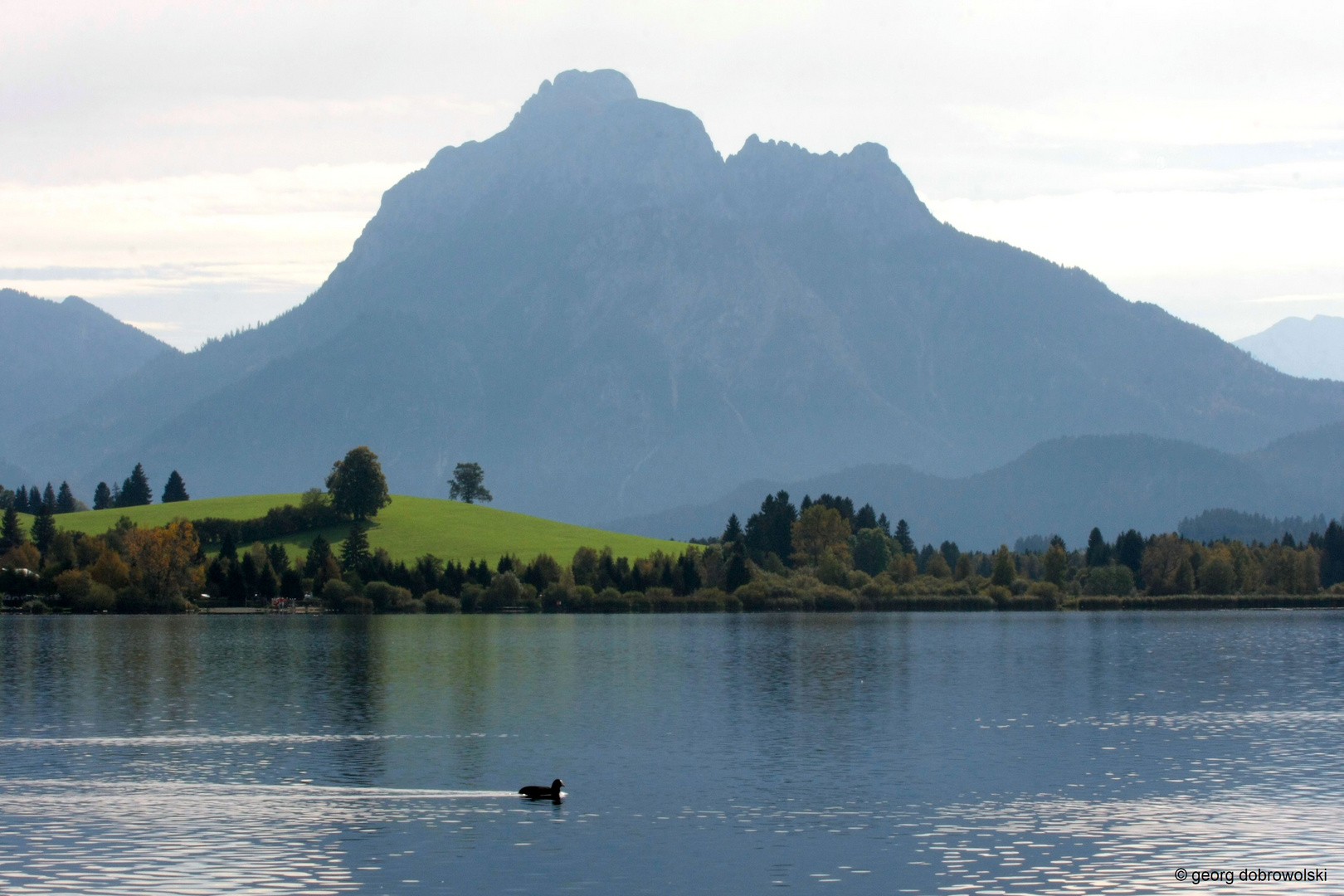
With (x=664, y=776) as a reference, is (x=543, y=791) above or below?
above

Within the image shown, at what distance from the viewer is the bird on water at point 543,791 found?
193ft

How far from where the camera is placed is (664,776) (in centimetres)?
6562

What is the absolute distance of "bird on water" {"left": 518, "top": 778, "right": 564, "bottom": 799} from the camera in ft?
193

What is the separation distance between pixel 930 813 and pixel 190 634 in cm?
13569

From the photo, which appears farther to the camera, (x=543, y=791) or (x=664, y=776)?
(x=664, y=776)

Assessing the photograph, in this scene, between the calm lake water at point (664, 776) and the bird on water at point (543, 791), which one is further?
the bird on water at point (543, 791)

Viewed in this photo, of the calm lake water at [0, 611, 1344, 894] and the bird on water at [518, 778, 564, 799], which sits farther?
the bird on water at [518, 778, 564, 799]

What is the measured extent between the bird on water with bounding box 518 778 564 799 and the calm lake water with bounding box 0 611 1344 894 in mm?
556

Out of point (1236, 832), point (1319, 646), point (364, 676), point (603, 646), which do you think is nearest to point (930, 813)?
point (1236, 832)

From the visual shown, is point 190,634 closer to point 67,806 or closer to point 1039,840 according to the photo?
point 67,806

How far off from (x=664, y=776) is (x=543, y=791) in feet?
26.1

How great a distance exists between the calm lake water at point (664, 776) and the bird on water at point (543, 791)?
1.82ft

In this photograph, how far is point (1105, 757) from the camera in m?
71.8

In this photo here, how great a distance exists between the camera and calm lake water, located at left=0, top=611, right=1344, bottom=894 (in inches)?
1864
